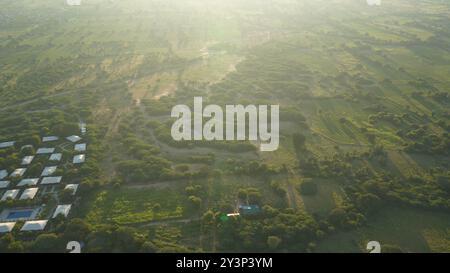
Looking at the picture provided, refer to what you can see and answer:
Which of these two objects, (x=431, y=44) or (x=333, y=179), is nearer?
(x=333, y=179)

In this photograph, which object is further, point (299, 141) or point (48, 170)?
point (299, 141)

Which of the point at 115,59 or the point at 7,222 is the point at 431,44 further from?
the point at 7,222

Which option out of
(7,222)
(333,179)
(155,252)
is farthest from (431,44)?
(7,222)

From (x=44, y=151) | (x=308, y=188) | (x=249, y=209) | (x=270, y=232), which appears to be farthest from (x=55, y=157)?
→ (x=308, y=188)

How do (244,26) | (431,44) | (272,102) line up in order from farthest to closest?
(244,26)
(431,44)
(272,102)

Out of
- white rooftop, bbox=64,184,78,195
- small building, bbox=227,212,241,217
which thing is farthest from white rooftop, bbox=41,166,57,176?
small building, bbox=227,212,241,217

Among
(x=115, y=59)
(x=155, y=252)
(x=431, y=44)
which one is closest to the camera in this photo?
(x=155, y=252)

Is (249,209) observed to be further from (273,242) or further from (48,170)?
(48,170)

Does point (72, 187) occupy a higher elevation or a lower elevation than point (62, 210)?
higher
